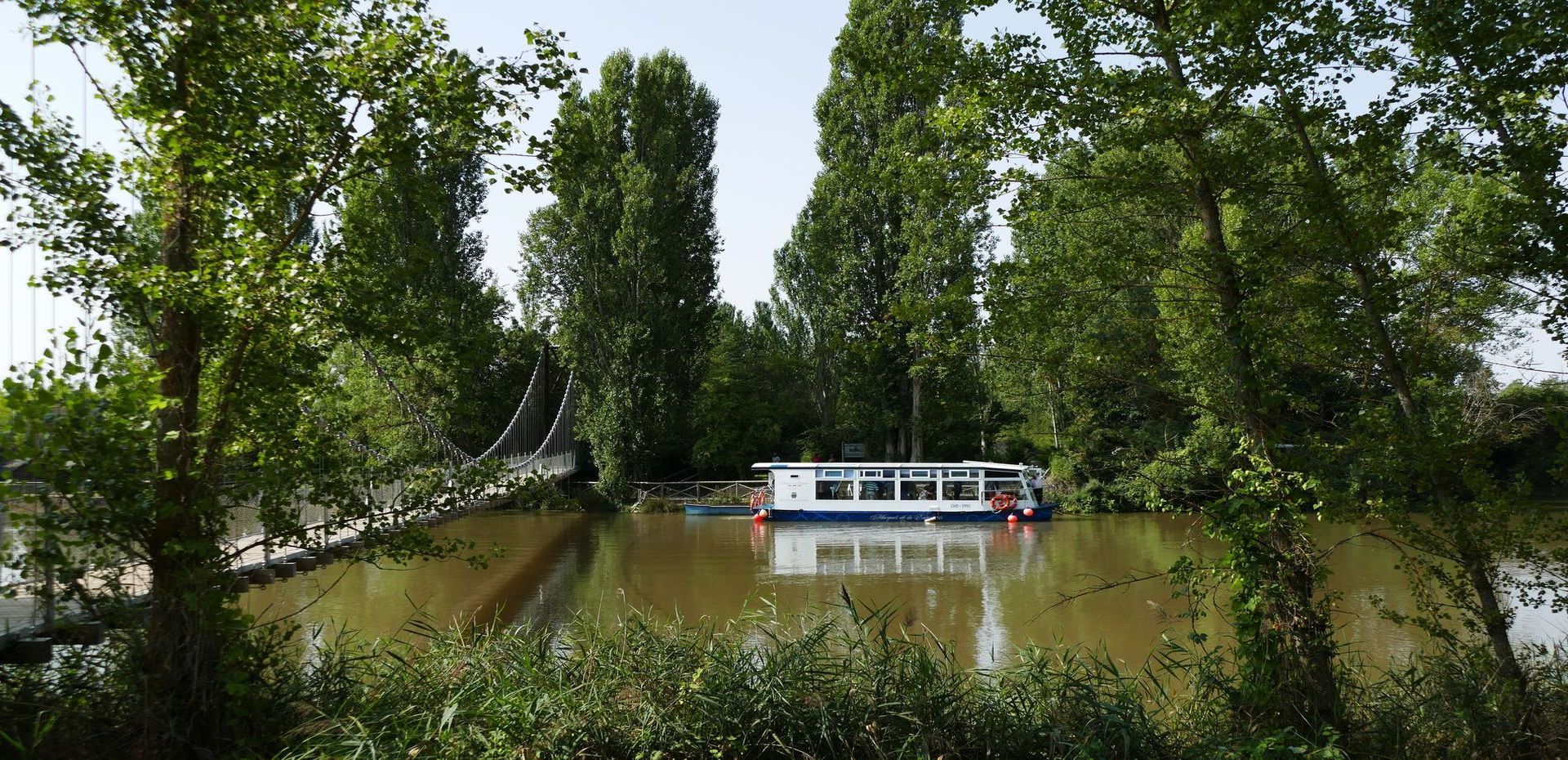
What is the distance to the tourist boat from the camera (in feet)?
81.8

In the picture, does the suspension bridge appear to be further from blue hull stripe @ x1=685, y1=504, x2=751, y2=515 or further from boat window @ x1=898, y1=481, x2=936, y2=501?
boat window @ x1=898, y1=481, x2=936, y2=501

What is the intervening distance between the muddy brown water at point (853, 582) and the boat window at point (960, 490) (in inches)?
53.0

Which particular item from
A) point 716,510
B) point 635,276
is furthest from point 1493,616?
point 635,276

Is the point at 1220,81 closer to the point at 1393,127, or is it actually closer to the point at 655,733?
the point at 1393,127

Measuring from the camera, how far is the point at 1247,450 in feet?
17.5

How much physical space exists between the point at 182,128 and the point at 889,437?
2625 cm

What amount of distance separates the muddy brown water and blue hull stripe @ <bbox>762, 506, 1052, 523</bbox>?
51 centimetres

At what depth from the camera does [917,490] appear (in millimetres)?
25672

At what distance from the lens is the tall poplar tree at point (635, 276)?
28.3m

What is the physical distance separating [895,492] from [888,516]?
0.75 meters

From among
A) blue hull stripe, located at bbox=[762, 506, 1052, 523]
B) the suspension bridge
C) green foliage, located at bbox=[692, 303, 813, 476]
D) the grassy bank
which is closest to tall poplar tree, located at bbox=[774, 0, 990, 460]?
green foliage, located at bbox=[692, 303, 813, 476]

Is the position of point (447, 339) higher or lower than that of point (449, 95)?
lower

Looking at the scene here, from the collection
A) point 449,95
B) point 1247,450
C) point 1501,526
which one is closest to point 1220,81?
point 1247,450

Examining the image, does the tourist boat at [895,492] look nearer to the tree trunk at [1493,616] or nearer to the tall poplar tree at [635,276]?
the tall poplar tree at [635,276]
